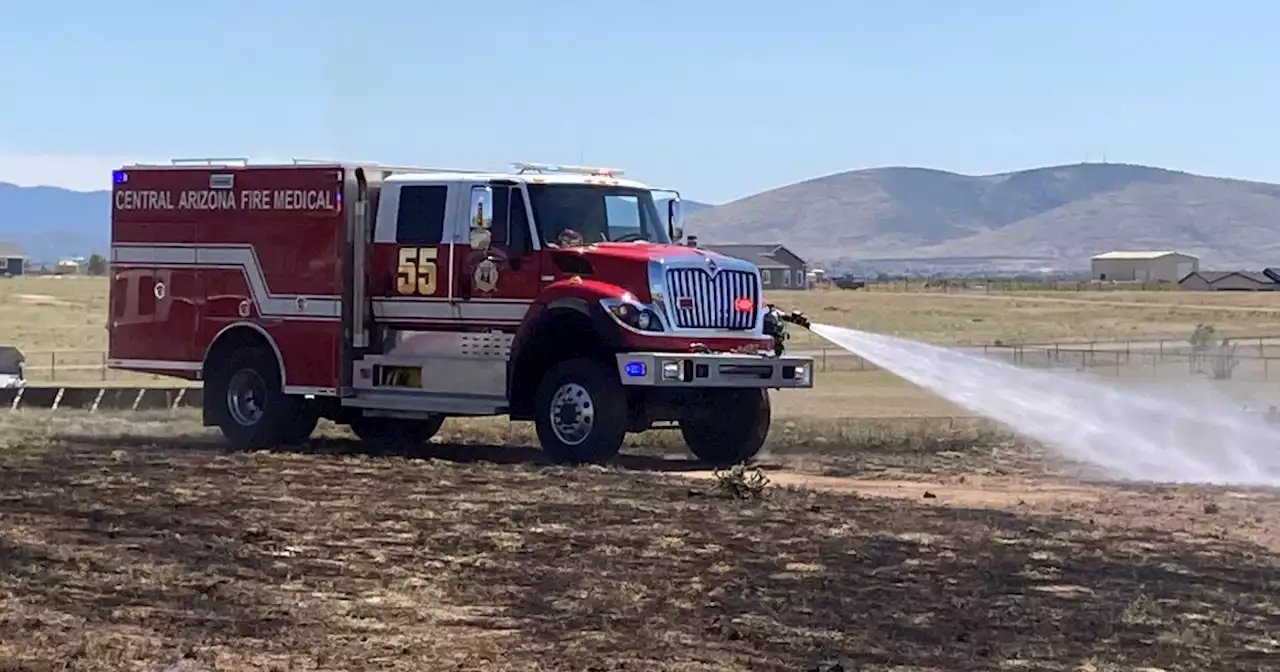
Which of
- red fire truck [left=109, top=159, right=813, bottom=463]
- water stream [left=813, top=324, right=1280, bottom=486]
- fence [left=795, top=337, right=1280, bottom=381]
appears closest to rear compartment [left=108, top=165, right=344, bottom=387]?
red fire truck [left=109, top=159, right=813, bottom=463]

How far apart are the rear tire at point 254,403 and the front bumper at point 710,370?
406cm

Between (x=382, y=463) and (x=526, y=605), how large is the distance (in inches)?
295

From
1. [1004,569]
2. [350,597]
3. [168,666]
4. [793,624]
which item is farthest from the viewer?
[1004,569]

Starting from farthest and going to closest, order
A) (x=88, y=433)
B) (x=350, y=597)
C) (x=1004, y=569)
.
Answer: (x=88, y=433)
(x=1004, y=569)
(x=350, y=597)

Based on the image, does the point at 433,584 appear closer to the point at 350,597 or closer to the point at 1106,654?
the point at 350,597

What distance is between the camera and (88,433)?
2177 cm

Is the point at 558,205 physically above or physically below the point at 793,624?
above

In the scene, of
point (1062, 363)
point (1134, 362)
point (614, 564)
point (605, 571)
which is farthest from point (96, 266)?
point (605, 571)

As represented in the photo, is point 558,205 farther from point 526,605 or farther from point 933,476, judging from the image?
point 526,605

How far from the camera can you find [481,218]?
18.8 meters

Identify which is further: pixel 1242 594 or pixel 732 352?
pixel 732 352

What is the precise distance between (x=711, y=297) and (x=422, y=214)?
284cm

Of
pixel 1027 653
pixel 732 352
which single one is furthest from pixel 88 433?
pixel 1027 653

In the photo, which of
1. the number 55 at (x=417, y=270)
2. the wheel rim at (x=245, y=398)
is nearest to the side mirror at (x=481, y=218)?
the number 55 at (x=417, y=270)
